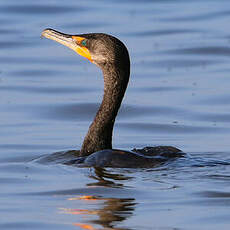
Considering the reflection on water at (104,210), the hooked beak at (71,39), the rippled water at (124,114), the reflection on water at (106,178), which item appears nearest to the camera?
the reflection on water at (104,210)

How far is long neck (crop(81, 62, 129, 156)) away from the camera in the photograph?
9742 mm

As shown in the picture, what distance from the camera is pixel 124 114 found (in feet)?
42.1

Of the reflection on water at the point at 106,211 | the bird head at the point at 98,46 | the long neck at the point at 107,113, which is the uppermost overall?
the bird head at the point at 98,46

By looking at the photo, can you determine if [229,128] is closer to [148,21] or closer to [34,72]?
[34,72]

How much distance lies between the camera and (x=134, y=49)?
16.9 m

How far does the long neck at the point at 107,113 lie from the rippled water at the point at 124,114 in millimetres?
600

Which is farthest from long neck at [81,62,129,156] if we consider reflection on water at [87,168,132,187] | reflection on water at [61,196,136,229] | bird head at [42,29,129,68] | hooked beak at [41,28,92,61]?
reflection on water at [61,196,136,229]

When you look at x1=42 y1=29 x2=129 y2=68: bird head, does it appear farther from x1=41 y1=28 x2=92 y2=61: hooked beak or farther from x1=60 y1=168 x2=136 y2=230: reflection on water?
x1=60 y1=168 x2=136 y2=230: reflection on water

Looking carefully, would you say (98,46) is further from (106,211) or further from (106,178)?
(106,211)

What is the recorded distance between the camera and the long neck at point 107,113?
32.0 ft

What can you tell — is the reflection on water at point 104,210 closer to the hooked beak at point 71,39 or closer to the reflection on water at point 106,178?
the reflection on water at point 106,178

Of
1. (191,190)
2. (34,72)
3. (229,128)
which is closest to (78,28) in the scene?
(34,72)

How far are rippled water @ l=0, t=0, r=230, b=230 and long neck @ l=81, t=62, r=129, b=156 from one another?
600 mm

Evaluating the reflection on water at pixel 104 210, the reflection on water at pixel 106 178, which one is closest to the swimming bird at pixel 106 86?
the reflection on water at pixel 106 178
